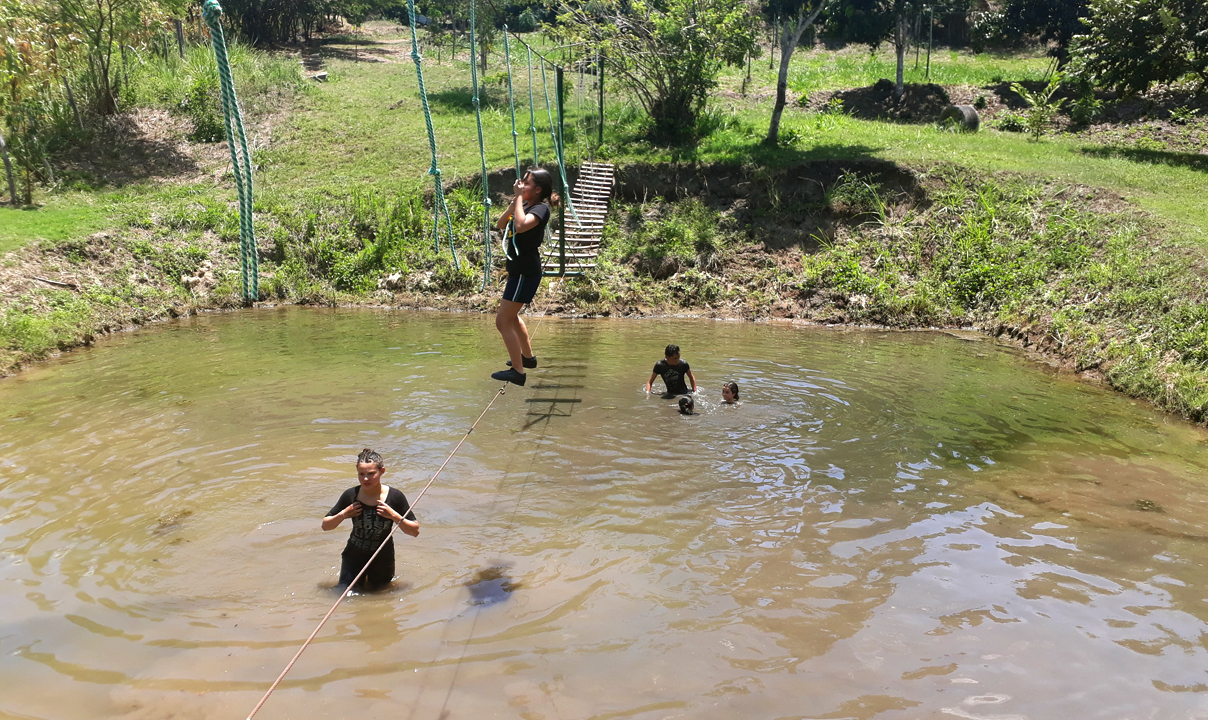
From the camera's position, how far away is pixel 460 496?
23.5ft

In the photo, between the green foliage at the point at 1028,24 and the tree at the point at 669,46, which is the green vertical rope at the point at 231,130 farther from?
the green foliage at the point at 1028,24

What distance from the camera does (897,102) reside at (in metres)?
27.2

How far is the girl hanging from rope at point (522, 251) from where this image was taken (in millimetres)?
7141

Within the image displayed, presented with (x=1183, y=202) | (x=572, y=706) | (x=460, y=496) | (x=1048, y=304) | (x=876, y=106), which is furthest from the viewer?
(x=876, y=106)

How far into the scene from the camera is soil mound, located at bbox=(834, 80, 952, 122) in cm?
2648

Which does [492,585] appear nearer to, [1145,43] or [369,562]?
[369,562]

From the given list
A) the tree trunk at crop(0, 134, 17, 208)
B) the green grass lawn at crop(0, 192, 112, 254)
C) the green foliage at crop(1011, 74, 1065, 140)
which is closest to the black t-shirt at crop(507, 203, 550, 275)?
the green grass lawn at crop(0, 192, 112, 254)

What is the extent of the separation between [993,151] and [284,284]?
58.2 feet

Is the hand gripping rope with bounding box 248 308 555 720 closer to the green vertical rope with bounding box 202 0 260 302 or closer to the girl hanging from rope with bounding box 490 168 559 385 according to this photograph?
the girl hanging from rope with bounding box 490 168 559 385

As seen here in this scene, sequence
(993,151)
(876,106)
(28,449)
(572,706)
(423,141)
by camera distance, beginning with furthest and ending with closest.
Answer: (876,106), (423,141), (993,151), (28,449), (572,706)

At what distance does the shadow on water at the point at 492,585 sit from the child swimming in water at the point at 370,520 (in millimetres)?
584

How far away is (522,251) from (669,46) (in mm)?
16193

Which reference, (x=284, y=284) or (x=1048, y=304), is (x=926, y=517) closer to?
(x=1048, y=304)

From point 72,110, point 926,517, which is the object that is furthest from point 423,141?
point 926,517
